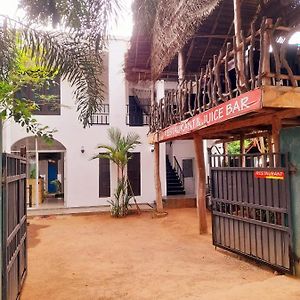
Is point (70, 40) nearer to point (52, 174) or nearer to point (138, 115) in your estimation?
point (138, 115)

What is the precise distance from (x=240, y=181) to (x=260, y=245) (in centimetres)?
112

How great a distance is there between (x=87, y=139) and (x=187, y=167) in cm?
509

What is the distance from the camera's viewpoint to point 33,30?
421 centimetres

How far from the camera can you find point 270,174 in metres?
4.91

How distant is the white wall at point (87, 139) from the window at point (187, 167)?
241 centimetres

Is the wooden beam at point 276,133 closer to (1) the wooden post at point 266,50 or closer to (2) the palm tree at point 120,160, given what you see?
(1) the wooden post at point 266,50

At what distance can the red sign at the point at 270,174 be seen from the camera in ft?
15.5

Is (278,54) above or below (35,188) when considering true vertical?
above

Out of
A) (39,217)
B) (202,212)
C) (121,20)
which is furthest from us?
(39,217)

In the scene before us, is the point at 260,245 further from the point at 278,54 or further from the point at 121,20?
the point at 121,20

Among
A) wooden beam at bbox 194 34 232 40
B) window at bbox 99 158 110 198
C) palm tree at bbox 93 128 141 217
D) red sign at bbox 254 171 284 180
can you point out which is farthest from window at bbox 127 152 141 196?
red sign at bbox 254 171 284 180

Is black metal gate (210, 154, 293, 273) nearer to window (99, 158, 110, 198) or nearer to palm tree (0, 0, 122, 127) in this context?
palm tree (0, 0, 122, 127)

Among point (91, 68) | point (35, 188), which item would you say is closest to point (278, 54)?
point (91, 68)

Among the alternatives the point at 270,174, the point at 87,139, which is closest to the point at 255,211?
the point at 270,174
